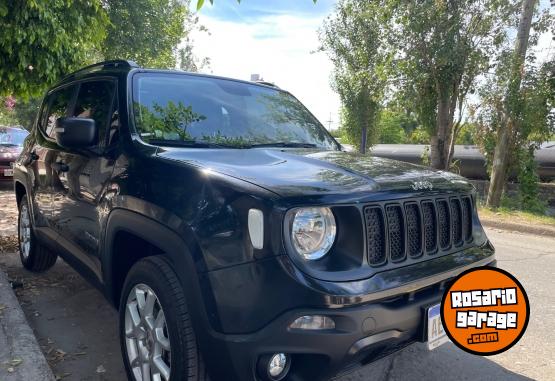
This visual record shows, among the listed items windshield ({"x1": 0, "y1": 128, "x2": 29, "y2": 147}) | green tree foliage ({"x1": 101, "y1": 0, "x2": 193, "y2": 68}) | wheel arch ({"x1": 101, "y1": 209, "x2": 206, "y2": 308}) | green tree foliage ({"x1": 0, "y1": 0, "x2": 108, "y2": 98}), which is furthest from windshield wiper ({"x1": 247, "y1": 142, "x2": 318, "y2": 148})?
windshield ({"x1": 0, "y1": 128, "x2": 29, "y2": 147})

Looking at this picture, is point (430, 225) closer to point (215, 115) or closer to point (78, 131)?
point (215, 115)

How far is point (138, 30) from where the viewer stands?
42.0ft

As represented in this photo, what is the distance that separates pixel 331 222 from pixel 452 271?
2.60ft

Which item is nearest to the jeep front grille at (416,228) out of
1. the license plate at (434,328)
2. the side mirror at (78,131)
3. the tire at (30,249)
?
the license plate at (434,328)

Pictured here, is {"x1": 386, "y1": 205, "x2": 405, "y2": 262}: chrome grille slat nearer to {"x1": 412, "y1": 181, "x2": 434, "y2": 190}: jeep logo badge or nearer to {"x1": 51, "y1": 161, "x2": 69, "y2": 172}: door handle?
{"x1": 412, "y1": 181, "x2": 434, "y2": 190}: jeep logo badge

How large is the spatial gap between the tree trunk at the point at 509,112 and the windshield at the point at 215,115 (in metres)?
6.84

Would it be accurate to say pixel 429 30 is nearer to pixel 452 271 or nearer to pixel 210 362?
pixel 452 271

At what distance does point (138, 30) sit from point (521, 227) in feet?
35.0

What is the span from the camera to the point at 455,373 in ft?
9.56

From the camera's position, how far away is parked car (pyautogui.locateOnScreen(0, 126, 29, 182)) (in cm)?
1059

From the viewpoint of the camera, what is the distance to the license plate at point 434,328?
2.13 metres

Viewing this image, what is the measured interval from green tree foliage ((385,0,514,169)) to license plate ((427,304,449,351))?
8.68 meters

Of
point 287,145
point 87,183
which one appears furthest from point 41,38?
point 287,145

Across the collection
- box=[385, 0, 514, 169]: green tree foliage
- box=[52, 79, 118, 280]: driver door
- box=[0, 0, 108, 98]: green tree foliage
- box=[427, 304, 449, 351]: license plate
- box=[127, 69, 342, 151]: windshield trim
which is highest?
box=[385, 0, 514, 169]: green tree foliage
